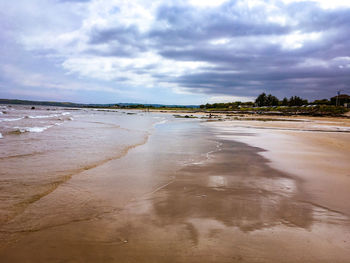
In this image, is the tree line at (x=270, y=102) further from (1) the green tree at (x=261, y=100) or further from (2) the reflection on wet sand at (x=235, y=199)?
(2) the reflection on wet sand at (x=235, y=199)

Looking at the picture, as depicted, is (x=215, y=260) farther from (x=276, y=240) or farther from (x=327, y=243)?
(x=327, y=243)

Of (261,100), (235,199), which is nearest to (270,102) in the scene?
(261,100)

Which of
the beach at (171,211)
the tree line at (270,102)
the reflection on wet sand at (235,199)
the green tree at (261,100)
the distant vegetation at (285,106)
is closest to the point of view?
the beach at (171,211)

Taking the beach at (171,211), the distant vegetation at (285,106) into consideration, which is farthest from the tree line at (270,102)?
the beach at (171,211)

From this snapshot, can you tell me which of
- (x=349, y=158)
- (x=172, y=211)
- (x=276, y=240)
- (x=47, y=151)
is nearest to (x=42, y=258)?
(x=172, y=211)

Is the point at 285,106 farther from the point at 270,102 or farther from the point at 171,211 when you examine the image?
the point at 171,211

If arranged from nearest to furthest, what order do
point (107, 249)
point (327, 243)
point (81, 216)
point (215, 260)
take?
point (215, 260), point (107, 249), point (327, 243), point (81, 216)

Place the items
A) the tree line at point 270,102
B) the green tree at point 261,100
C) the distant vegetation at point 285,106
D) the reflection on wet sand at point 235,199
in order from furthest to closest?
the green tree at point 261,100 → the tree line at point 270,102 → the distant vegetation at point 285,106 → the reflection on wet sand at point 235,199

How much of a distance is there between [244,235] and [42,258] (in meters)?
2.73

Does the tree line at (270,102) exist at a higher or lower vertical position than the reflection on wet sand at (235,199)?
higher

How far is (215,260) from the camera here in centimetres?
294

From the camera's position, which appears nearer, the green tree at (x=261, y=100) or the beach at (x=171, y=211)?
the beach at (x=171, y=211)

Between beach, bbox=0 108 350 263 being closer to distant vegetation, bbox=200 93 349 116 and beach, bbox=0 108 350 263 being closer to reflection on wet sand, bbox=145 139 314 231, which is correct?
reflection on wet sand, bbox=145 139 314 231

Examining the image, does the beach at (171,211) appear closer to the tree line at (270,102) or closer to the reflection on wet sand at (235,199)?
the reflection on wet sand at (235,199)
